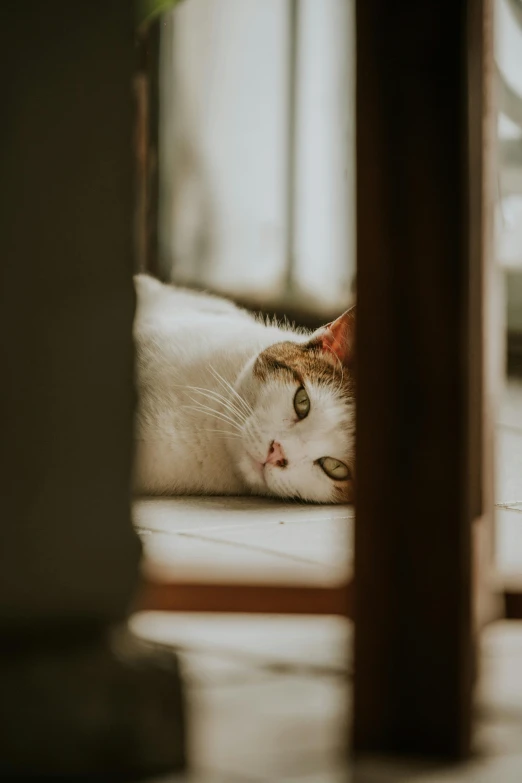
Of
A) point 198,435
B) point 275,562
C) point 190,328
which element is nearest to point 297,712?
point 275,562

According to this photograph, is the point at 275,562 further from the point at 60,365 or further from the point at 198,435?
the point at 198,435

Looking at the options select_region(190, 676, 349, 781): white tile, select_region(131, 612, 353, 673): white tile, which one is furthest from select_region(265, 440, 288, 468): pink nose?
select_region(190, 676, 349, 781): white tile

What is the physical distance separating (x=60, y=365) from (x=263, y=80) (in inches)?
130

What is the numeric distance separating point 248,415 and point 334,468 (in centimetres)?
24

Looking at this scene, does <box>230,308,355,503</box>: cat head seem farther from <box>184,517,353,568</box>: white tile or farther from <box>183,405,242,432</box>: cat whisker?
<box>184,517,353,568</box>: white tile

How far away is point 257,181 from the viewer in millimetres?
3826

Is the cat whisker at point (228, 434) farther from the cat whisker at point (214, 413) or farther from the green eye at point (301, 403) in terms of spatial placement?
the green eye at point (301, 403)

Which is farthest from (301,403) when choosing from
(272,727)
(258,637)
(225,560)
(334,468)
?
(272,727)

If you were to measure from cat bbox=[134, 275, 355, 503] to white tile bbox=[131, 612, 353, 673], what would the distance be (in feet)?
3.38

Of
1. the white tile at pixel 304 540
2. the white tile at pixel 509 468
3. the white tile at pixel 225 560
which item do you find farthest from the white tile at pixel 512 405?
the white tile at pixel 225 560

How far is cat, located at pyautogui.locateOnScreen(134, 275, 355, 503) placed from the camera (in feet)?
6.94

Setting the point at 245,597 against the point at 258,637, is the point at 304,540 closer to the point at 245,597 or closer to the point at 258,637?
the point at 258,637

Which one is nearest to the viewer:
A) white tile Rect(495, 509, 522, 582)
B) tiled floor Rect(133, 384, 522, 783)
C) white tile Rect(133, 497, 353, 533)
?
tiled floor Rect(133, 384, 522, 783)

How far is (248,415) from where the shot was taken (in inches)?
86.7
